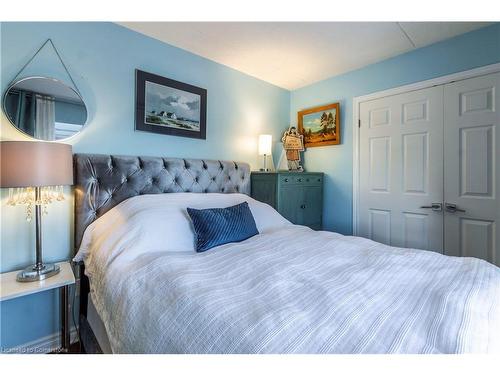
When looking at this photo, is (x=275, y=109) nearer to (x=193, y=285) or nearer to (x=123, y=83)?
(x=123, y=83)

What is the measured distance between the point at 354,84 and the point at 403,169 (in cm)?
106

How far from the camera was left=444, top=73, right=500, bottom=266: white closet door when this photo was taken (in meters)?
1.85

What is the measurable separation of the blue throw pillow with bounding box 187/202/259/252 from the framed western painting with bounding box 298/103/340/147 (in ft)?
5.47

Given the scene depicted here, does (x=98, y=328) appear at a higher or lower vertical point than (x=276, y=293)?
lower

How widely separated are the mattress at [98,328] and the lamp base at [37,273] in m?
0.29

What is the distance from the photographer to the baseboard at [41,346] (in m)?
1.47

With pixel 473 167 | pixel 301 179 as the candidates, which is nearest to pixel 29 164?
pixel 301 179

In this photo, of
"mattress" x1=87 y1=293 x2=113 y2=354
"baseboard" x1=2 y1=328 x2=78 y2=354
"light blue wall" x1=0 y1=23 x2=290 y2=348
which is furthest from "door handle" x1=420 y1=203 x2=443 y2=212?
"baseboard" x1=2 y1=328 x2=78 y2=354

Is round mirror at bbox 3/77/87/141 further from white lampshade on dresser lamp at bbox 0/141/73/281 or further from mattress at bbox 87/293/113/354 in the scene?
mattress at bbox 87/293/113/354

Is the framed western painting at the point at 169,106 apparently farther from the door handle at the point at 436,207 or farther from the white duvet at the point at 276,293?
the door handle at the point at 436,207

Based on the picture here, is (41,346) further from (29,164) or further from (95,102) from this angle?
(95,102)

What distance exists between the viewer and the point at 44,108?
1.53 meters

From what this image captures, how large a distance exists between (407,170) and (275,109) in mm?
1626
